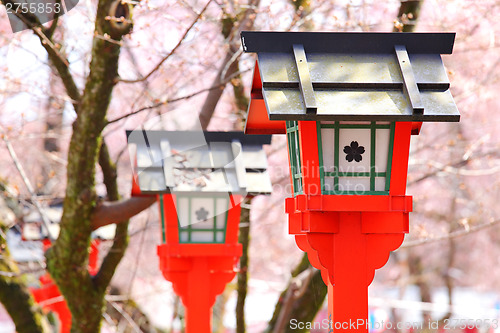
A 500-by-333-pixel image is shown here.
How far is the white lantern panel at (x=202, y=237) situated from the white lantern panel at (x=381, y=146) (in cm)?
257

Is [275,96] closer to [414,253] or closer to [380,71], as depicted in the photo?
[380,71]

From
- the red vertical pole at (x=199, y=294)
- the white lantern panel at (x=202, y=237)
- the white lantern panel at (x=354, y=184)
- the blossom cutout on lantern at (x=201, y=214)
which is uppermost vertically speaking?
the blossom cutout on lantern at (x=201, y=214)

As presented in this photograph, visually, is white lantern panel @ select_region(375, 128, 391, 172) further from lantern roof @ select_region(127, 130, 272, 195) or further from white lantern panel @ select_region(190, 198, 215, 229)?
white lantern panel @ select_region(190, 198, 215, 229)

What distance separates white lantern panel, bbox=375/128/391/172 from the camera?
370 cm

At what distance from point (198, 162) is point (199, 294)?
1233 millimetres

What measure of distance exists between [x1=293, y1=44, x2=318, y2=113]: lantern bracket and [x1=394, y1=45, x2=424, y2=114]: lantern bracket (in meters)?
0.51

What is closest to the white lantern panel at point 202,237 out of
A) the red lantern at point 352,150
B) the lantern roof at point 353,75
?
the red lantern at point 352,150

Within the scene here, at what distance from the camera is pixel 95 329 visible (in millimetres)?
6750

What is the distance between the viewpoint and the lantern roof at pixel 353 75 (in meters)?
3.35

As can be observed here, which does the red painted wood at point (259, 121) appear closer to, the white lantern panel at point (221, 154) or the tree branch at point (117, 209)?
the white lantern panel at point (221, 154)

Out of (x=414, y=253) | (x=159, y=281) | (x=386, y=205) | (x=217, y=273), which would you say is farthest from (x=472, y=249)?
(x=386, y=205)

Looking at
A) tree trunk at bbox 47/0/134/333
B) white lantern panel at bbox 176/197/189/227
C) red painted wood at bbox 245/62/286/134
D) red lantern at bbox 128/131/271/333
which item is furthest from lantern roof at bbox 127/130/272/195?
red painted wood at bbox 245/62/286/134

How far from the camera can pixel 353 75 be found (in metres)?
3.54

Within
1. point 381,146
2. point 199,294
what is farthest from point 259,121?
point 199,294
